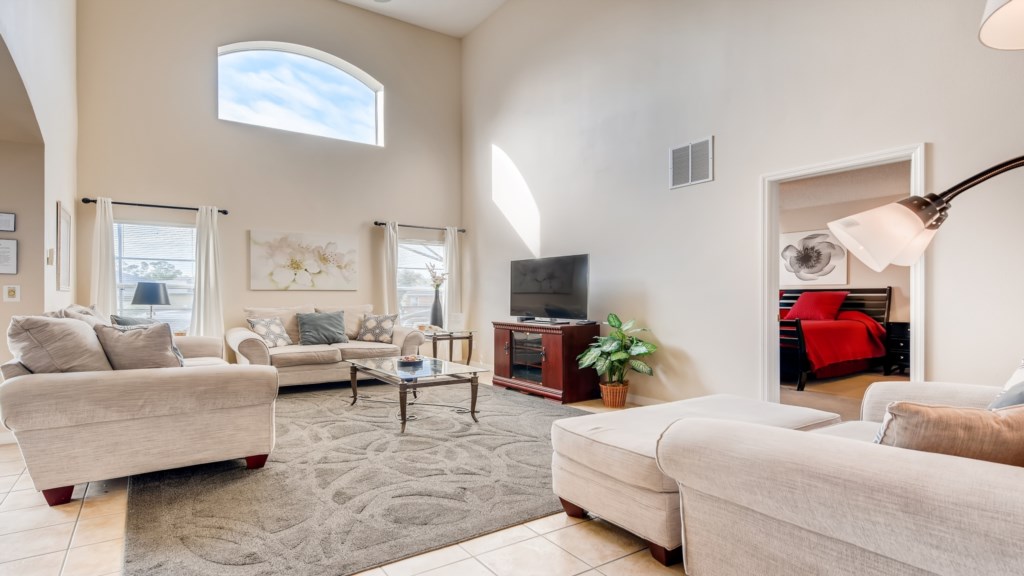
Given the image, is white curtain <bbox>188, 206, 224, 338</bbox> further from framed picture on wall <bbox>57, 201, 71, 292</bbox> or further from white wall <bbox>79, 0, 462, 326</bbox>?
framed picture on wall <bbox>57, 201, 71, 292</bbox>

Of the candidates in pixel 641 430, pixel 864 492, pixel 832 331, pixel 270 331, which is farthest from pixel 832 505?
pixel 270 331

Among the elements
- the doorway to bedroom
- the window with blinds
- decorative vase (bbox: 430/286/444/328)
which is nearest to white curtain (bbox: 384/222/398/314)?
decorative vase (bbox: 430/286/444/328)

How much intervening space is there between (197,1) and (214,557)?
6.03 metres

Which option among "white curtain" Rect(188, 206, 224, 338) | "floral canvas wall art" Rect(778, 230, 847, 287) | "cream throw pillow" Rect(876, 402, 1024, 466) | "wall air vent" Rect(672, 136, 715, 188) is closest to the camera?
"cream throw pillow" Rect(876, 402, 1024, 466)

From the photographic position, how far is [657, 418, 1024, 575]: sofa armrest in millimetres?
1082

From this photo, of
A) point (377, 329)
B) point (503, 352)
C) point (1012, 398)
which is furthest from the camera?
point (377, 329)

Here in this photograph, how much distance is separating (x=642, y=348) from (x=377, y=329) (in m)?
3.04

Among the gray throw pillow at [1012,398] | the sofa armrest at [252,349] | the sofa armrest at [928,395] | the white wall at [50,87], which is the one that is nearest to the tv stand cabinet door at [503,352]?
the sofa armrest at [252,349]

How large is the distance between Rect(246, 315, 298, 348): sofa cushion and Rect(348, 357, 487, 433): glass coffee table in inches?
56.1

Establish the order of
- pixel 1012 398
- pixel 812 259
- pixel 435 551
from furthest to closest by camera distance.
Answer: pixel 812 259 → pixel 435 551 → pixel 1012 398

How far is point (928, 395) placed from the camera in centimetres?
228

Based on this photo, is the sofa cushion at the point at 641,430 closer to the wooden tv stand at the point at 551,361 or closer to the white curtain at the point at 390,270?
the wooden tv stand at the point at 551,361

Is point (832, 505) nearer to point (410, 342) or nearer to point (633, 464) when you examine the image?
point (633, 464)

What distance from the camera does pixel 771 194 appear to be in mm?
3881
